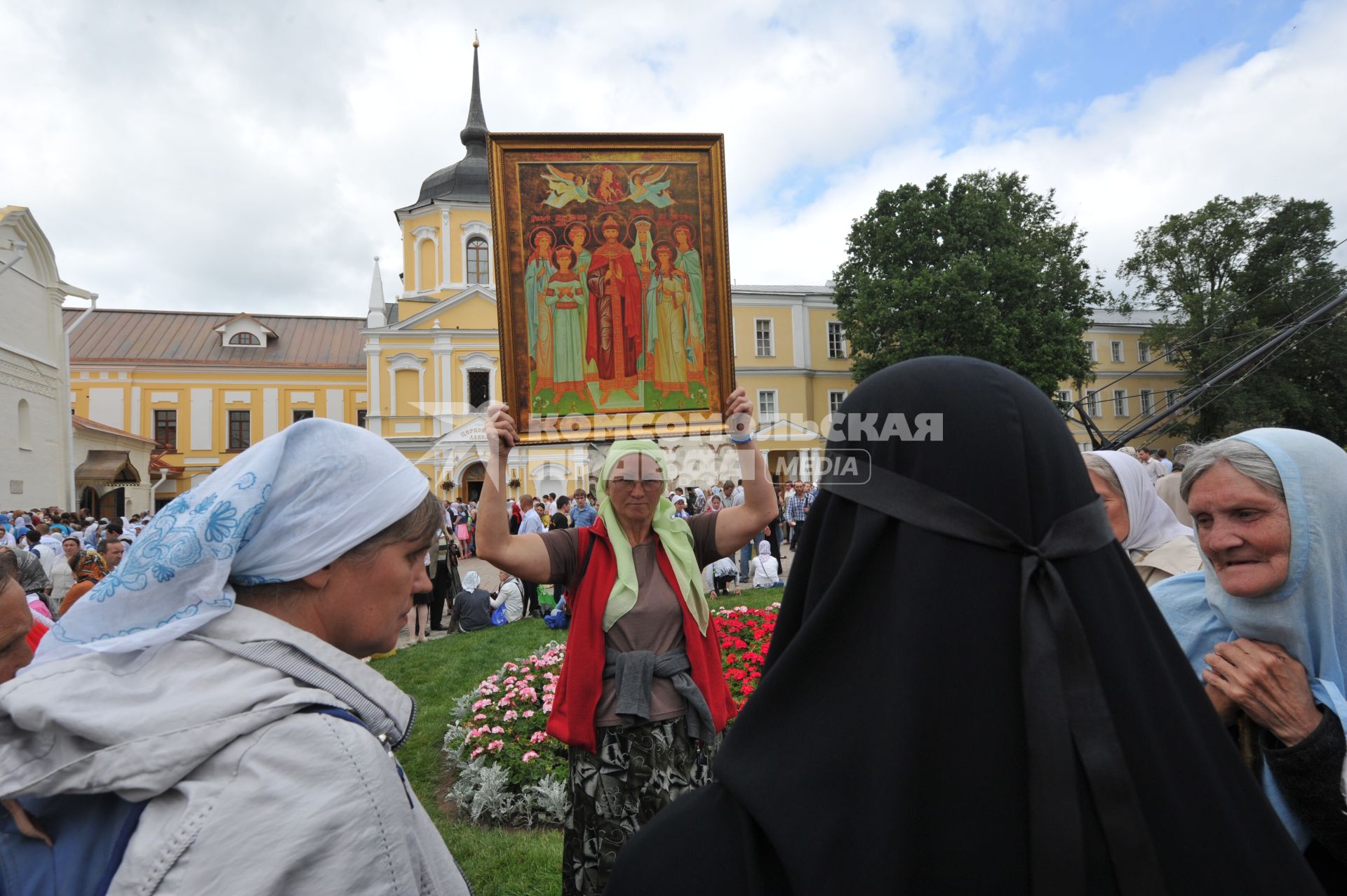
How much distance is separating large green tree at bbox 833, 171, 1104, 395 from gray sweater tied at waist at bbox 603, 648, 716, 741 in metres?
29.4

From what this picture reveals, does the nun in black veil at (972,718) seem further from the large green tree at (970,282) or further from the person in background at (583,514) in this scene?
the large green tree at (970,282)

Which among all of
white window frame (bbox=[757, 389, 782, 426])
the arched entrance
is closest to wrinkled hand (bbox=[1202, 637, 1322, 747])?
the arched entrance

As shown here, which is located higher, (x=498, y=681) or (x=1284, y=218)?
(x=1284, y=218)

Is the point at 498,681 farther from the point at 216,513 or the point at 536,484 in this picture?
the point at 536,484

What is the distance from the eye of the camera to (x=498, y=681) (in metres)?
7.05

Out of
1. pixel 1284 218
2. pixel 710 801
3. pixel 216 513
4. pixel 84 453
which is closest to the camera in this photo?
pixel 710 801

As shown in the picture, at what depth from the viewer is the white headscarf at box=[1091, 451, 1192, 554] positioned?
10.9 feet

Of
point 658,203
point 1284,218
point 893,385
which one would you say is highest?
point 1284,218

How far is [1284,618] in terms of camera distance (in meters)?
1.93

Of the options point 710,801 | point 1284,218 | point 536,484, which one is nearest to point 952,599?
point 710,801

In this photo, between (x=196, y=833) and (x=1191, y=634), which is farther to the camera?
(x=1191, y=634)

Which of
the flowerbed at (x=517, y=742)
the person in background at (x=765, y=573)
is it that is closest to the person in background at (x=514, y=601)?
the person in background at (x=765, y=573)

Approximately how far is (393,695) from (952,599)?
102cm

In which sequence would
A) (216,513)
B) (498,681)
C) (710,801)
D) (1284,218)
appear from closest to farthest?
(710,801)
(216,513)
(498,681)
(1284,218)
